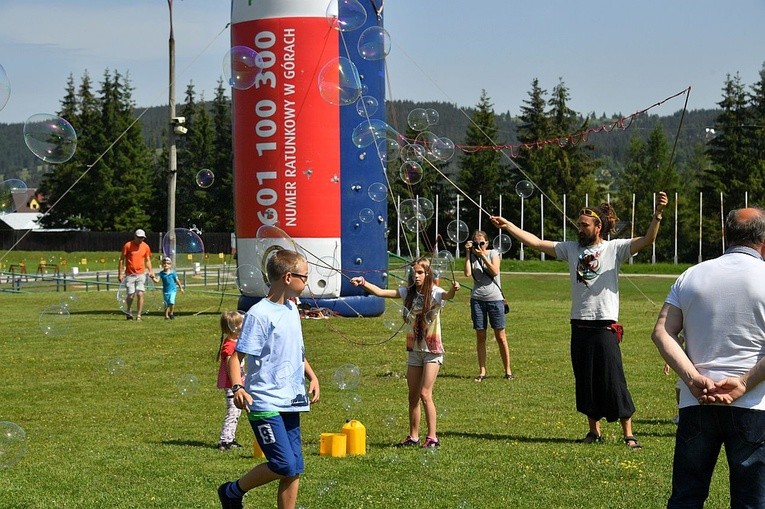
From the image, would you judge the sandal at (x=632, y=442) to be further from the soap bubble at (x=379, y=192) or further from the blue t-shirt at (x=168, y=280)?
the blue t-shirt at (x=168, y=280)

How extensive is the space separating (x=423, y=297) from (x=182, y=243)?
1132 centimetres

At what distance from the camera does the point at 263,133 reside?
1873 centimetres

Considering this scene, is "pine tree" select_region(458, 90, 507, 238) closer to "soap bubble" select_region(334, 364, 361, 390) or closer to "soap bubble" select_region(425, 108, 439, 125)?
"soap bubble" select_region(425, 108, 439, 125)

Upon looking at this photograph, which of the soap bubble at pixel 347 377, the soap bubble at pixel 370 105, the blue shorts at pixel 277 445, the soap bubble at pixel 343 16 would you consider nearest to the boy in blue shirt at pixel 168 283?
the soap bubble at pixel 370 105

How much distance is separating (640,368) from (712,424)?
9.00m

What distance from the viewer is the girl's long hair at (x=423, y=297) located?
853cm

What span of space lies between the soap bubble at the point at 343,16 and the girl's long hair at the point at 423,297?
334 inches

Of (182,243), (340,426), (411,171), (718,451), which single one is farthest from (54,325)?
(718,451)

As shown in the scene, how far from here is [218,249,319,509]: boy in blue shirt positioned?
19.2ft

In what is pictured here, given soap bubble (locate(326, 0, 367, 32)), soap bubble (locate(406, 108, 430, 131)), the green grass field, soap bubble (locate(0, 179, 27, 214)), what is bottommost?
the green grass field

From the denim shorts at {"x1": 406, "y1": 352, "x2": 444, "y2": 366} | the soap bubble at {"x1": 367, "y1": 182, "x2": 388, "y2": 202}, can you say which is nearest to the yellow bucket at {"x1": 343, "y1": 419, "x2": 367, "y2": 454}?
the denim shorts at {"x1": 406, "y1": 352, "x2": 444, "y2": 366}

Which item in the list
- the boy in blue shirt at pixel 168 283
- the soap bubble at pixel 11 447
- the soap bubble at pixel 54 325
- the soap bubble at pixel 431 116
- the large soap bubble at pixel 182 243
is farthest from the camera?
the boy in blue shirt at pixel 168 283

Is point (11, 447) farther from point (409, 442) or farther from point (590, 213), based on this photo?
point (590, 213)

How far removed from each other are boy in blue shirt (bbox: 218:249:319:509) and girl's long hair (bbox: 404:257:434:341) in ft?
8.47
